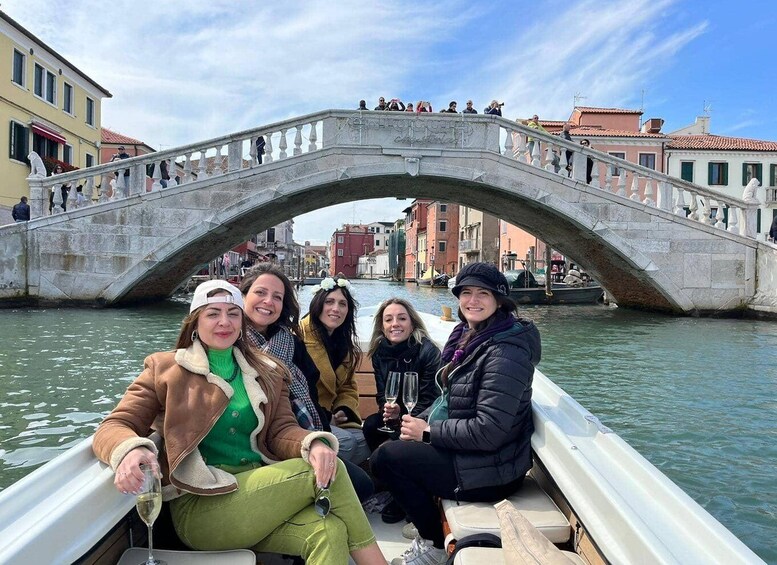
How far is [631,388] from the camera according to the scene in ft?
16.2

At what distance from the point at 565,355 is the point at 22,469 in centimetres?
509

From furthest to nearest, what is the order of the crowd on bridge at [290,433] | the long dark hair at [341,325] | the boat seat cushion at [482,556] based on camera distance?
the long dark hair at [341,325] < the crowd on bridge at [290,433] < the boat seat cushion at [482,556]

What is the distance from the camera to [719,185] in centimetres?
2225

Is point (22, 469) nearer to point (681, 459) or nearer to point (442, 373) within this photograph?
point (442, 373)

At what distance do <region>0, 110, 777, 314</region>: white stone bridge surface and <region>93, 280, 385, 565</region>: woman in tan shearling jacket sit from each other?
7.74 metres

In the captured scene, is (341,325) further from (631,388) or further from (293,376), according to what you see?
(631,388)

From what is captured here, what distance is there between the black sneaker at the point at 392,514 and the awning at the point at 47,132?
1534 cm

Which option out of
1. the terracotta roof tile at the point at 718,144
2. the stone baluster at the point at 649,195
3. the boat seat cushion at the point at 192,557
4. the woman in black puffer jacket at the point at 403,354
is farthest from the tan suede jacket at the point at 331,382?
the terracotta roof tile at the point at 718,144

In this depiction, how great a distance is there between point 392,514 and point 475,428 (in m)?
0.67

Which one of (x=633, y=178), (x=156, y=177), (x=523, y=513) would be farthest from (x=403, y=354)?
(x=156, y=177)

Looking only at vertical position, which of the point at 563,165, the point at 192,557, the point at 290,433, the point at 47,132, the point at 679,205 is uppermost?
the point at 47,132

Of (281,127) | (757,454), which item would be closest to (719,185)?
(281,127)

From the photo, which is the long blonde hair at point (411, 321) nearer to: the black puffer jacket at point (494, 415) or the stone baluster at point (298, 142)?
the black puffer jacket at point (494, 415)

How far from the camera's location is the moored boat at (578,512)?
3.51 feet
